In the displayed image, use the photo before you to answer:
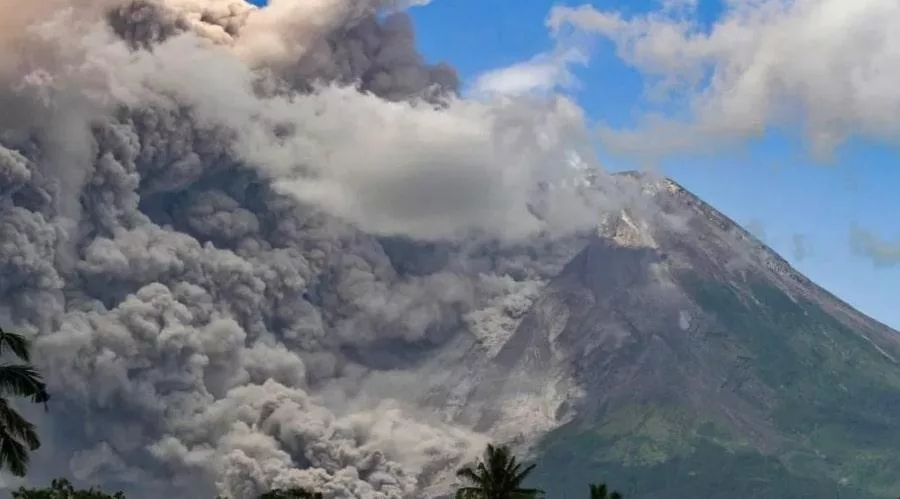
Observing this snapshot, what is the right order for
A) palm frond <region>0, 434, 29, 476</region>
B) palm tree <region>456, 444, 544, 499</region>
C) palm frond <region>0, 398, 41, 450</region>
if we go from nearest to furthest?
palm frond <region>0, 434, 29, 476</region> < palm frond <region>0, 398, 41, 450</region> < palm tree <region>456, 444, 544, 499</region>

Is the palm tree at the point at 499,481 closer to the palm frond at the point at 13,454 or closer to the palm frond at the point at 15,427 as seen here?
the palm frond at the point at 15,427

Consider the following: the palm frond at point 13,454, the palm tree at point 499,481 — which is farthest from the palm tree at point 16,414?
the palm tree at point 499,481

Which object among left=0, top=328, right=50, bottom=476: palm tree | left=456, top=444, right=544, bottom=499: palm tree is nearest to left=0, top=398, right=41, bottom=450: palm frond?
left=0, top=328, right=50, bottom=476: palm tree

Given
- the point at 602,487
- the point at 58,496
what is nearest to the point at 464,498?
the point at 602,487

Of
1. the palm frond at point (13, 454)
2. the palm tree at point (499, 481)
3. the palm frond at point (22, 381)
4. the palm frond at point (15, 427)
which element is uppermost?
the palm tree at point (499, 481)

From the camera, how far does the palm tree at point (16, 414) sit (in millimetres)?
21531

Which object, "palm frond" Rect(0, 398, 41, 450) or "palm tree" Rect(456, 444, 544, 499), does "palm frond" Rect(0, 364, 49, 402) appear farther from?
→ "palm tree" Rect(456, 444, 544, 499)

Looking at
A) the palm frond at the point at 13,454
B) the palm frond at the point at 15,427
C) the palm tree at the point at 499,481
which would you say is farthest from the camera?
the palm tree at the point at 499,481

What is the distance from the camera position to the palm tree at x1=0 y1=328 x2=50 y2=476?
21531 millimetres

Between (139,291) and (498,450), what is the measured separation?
140618 mm

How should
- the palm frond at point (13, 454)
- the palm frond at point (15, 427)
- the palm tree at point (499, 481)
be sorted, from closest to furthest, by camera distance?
the palm frond at point (13, 454), the palm frond at point (15, 427), the palm tree at point (499, 481)

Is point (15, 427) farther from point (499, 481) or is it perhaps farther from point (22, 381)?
point (499, 481)

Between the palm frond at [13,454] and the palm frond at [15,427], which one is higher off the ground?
the palm frond at [15,427]

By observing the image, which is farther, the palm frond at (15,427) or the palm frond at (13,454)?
the palm frond at (15,427)
